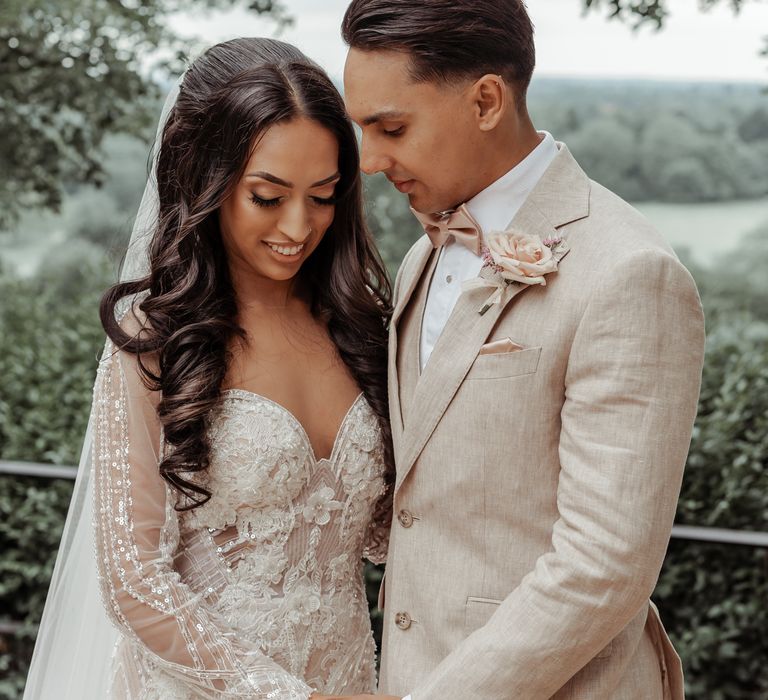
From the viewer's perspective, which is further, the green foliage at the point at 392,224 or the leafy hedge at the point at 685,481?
the green foliage at the point at 392,224

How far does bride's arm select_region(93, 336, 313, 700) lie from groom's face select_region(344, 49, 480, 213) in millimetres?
757

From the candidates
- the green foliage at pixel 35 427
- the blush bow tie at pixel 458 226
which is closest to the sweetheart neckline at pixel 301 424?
the blush bow tie at pixel 458 226

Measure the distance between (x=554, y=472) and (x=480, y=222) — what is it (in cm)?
57

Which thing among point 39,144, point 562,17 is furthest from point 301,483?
point 39,144

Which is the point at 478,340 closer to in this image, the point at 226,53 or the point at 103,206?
the point at 226,53

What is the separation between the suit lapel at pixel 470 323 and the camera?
2123 mm

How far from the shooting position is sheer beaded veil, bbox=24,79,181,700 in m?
2.66

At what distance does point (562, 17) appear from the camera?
4.91 meters

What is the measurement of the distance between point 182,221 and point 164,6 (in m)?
3.05

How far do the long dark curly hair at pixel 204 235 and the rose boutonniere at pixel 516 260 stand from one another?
21.8 inches

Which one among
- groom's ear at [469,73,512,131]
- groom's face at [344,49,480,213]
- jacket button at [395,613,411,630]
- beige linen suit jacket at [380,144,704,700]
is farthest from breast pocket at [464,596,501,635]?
groom's ear at [469,73,512,131]

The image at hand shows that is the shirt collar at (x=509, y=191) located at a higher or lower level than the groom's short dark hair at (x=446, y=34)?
lower

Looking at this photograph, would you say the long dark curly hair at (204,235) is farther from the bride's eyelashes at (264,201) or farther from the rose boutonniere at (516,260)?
the rose boutonniere at (516,260)

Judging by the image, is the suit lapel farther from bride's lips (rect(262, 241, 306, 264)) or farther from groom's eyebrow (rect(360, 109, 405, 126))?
bride's lips (rect(262, 241, 306, 264))
